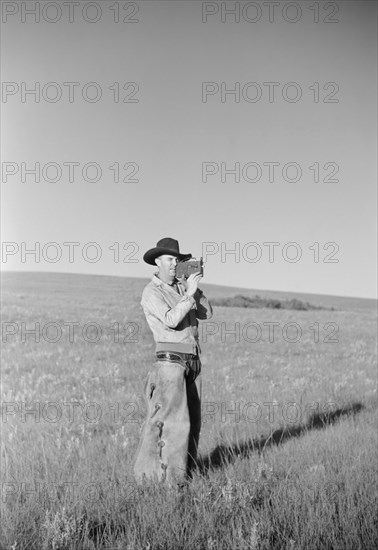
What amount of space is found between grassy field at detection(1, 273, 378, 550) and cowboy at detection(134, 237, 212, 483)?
250 mm

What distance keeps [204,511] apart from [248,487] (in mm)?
983

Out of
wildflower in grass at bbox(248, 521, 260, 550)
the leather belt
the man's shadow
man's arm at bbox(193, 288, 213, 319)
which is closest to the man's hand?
man's arm at bbox(193, 288, 213, 319)

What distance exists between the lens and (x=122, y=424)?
27.4ft

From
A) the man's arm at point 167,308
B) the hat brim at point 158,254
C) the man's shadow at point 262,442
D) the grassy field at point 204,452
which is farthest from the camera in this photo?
the man's shadow at point 262,442

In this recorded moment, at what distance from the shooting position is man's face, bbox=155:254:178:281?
223 inches

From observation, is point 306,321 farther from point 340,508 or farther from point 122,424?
point 340,508

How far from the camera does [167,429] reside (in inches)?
218

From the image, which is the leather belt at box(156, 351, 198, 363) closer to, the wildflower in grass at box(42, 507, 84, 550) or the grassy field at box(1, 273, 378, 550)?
the grassy field at box(1, 273, 378, 550)

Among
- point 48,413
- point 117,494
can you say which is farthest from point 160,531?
point 48,413

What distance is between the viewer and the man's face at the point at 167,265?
567cm

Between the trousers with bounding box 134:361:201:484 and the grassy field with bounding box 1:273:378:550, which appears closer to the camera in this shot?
the grassy field with bounding box 1:273:378:550

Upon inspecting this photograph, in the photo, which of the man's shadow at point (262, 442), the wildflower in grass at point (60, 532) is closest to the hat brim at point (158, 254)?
the man's shadow at point (262, 442)

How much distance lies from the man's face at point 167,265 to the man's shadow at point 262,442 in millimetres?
1859

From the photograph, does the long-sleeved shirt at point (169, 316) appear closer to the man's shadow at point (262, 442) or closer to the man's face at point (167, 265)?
the man's face at point (167, 265)
